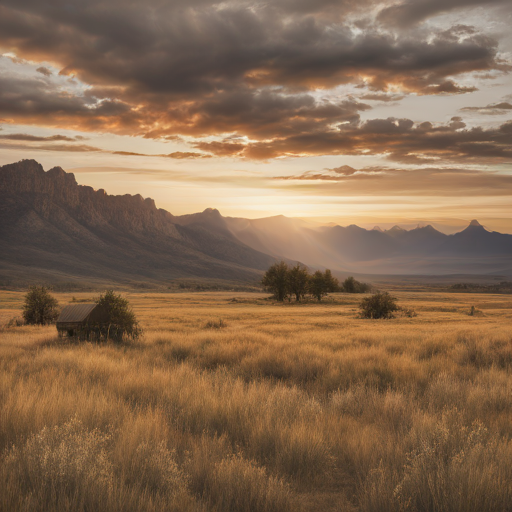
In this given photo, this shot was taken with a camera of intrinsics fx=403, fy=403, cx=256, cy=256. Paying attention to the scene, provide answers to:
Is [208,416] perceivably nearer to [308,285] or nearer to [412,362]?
[412,362]

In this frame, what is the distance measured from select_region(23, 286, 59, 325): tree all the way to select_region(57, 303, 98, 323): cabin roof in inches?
493

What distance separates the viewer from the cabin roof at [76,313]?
57.1 ft

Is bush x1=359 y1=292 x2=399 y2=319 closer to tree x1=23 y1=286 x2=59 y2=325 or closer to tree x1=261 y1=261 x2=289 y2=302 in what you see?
tree x1=261 y1=261 x2=289 y2=302

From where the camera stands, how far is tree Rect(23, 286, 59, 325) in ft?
93.8

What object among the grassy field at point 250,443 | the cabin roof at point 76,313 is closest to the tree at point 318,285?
the cabin roof at point 76,313

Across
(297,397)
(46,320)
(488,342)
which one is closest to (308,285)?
(46,320)

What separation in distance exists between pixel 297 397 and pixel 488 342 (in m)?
10.0

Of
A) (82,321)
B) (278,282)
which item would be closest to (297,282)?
(278,282)

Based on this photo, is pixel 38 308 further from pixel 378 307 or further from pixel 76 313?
pixel 378 307

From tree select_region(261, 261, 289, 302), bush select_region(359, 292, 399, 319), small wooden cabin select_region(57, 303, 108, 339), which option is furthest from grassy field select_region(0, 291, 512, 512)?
tree select_region(261, 261, 289, 302)

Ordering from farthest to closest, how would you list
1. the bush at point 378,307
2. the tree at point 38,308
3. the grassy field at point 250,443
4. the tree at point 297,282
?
the tree at point 297,282, the bush at point 378,307, the tree at point 38,308, the grassy field at point 250,443

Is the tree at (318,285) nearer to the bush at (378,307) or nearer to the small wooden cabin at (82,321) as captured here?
the bush at (378,307)

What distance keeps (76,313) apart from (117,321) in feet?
5.75

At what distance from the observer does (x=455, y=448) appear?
5.13 meters
